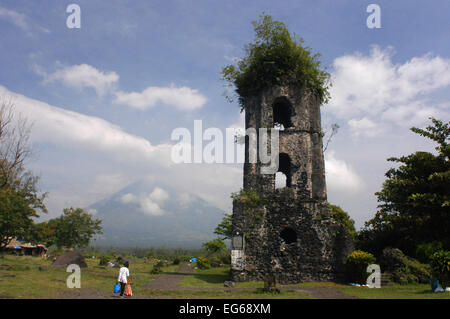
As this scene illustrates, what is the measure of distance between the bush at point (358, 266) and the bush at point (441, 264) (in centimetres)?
347

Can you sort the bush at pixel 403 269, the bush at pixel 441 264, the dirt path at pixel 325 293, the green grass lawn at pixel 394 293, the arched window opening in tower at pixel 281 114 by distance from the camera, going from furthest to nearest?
the arched window opening in tower at pixel 281 114, the bush at pixel 403 269, the dirt path at pixel 325 293, the green grass lawn at pixel 394 293, the bush at pixel 441 264

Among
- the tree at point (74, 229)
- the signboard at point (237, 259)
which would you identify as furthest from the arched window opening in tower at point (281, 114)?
the tree at point (74, 229)

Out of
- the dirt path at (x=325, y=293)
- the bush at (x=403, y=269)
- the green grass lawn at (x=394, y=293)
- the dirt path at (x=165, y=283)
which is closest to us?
the green grass lawn at (x=394, y=293)

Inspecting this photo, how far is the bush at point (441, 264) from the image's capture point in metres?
8.12

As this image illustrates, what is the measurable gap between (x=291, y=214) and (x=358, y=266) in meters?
3.36

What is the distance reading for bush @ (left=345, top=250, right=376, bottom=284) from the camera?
464 inches

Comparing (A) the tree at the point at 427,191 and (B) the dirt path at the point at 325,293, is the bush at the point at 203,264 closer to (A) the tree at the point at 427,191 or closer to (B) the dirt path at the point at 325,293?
(B) the dirt path at the point at 325,293

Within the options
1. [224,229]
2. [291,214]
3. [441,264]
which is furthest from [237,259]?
[224,229]

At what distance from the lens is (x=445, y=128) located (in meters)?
10.2

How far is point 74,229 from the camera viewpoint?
29859mm
